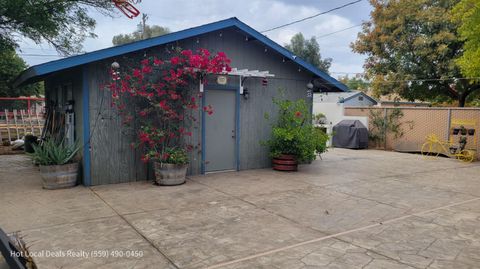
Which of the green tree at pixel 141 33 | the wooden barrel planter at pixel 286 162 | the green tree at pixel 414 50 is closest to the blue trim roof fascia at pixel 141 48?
the wooden barrel planter at pixel 286 162

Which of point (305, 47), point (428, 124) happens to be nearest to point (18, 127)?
point (428, 124)

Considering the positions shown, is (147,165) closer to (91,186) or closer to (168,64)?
(91,186)

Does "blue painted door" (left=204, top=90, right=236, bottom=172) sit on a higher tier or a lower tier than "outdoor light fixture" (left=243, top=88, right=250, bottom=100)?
lower

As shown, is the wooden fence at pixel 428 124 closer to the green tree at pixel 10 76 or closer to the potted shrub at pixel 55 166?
the potted shrub at pixel 55 166

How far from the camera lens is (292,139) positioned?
7.95 m

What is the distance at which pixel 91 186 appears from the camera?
6.25 m

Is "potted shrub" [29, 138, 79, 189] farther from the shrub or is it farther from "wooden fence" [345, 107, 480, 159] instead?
"wooden fence" [345, 107, 480, 159]

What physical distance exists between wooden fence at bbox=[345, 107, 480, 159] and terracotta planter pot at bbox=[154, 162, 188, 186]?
9.73m

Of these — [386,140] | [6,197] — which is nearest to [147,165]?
[6,197]

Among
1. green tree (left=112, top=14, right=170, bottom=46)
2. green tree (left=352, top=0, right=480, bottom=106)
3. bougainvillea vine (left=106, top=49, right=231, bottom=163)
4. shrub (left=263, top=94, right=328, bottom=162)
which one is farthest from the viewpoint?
green tree (left=112, top=14, right=170, bottom=46)

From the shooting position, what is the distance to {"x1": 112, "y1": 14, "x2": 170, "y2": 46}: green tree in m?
32.1

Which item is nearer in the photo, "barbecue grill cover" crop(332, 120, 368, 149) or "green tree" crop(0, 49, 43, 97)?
"barbecue grill cover" crop(332, 120, 368, 149)

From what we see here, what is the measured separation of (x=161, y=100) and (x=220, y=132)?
5.93 feet

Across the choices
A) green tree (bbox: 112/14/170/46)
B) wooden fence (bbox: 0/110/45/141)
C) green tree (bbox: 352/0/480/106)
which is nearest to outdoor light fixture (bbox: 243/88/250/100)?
wooden fence (bbox: 0/110/45/141)
